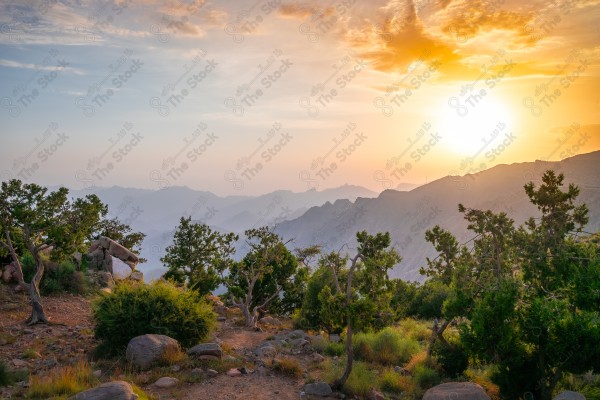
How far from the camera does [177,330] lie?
16906 millimetres

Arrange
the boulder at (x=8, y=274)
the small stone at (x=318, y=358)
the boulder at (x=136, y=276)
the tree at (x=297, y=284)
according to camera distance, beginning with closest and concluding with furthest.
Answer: the small stone at (x=318, y=358) < the boulder at (x=8, y=274) < the tree at (x=297, y=284) < the boulder at (x=136, y=276)

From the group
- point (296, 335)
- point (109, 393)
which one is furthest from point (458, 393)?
point (296, 335)

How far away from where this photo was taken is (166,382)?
13.2m


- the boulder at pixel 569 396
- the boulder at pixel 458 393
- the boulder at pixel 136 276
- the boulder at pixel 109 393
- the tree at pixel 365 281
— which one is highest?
the tree at pixel 365 281

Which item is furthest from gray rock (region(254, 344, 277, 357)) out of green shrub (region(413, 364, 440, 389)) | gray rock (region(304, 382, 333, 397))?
green shrub (region(413, 364, 440, 389))

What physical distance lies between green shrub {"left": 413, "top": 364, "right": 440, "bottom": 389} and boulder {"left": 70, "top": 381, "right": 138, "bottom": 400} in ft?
31.1

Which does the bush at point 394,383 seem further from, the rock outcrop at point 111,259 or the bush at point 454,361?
the rock outcrop at point 111,259

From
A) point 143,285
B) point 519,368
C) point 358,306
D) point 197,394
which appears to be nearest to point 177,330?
point 143,285

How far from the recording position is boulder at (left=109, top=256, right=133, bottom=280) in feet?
103

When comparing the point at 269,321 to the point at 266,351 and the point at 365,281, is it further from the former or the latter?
the point at 365,281

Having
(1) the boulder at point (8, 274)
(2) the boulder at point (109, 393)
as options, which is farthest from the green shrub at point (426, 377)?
(1) the boulder at point (8, 274)

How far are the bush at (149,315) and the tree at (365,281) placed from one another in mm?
6997

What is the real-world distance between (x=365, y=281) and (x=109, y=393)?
9258mm

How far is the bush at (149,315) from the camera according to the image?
16344 millimetres
